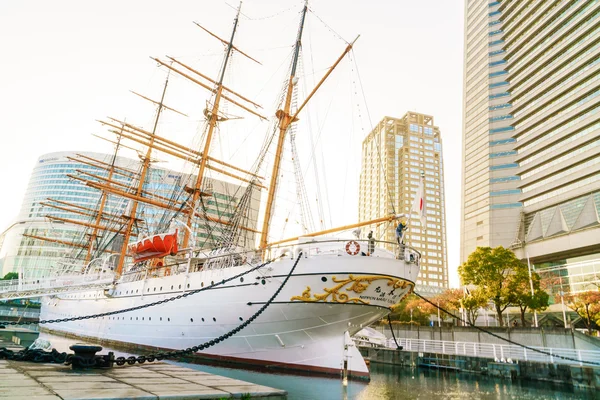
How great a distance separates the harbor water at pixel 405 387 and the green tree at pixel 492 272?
14503 mm

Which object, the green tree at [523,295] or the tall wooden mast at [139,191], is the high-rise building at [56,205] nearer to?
the tall wooden mast at [139,191]

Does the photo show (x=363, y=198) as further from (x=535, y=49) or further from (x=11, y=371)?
(x=11, y=371)

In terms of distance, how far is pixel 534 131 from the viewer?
5938 centimetres

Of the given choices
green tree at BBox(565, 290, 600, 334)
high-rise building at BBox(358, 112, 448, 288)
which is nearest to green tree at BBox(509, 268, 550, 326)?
green tree at BBox(565, 290, 600, 334)

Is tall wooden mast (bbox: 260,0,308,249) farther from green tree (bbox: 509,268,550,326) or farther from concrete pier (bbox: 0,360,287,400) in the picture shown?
green tree (bbox: 509,268,550,326)

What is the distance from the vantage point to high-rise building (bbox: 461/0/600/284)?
4944cm

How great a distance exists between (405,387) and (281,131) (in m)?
15.5

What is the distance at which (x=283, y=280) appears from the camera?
16.0 m

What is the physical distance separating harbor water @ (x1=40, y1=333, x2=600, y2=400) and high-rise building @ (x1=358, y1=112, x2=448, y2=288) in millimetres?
102834

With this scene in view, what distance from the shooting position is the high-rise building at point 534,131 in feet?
162

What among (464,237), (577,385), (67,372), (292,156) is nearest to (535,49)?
(464,237)

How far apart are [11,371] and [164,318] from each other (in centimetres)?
1493

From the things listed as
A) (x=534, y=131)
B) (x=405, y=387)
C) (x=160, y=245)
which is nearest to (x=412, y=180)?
(x=534, y=131)

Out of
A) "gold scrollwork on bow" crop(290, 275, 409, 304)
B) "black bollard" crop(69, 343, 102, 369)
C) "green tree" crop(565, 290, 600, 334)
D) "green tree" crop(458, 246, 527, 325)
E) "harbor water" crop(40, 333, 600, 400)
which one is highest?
"green tree" crop(458, 246, 527, 325)
